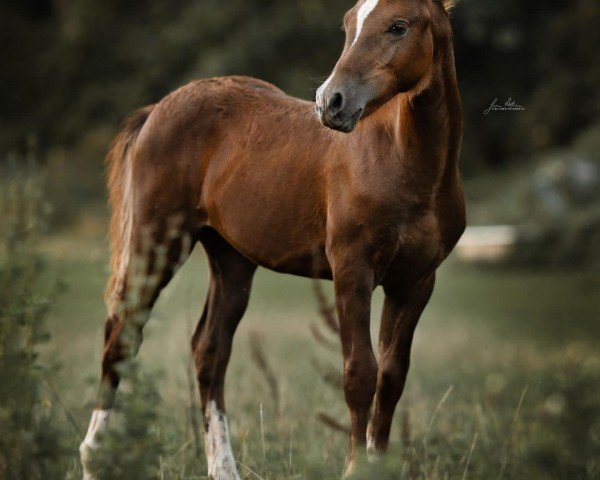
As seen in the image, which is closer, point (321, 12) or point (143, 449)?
point (143, 449)

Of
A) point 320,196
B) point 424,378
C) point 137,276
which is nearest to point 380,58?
point 320,196

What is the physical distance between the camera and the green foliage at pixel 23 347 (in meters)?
2.96

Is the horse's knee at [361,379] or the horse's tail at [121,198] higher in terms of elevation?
the horse's tail at [121,198]

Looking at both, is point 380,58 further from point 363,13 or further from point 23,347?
point 23,347

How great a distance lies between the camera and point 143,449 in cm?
287

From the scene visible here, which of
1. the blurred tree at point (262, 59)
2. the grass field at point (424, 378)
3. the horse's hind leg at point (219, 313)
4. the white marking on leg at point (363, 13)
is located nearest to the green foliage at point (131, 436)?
the grass field at point (424, 378)

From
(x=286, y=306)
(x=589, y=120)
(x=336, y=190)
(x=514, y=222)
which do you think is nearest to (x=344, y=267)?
(x=336, y=190)

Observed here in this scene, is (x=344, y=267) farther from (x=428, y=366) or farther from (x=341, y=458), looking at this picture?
(x=428, y=366)

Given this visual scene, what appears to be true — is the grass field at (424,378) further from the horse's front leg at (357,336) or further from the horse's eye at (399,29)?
the horse's eye at (399,29)

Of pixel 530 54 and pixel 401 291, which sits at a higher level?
pixel 401 291

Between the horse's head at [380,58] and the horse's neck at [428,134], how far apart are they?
0.29 ft

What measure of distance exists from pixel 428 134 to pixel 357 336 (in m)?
0.81

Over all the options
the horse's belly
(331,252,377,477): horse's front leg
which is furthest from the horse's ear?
(331,252,377,477): horse's front leg

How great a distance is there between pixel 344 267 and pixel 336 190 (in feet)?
1.10
